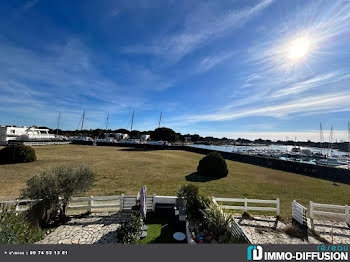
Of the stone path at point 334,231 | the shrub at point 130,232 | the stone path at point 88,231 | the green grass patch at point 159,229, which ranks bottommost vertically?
the stone path at point 88,231

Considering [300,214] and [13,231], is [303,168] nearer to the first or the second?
[300,214]

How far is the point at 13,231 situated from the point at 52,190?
2.08 metres

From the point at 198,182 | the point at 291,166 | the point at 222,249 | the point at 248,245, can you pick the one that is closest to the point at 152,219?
the point at 222,249

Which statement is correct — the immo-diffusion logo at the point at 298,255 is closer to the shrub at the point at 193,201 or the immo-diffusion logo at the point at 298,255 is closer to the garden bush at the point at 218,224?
the garden bush at the point at 218,224

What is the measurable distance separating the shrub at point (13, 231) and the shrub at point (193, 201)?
5.66 metres

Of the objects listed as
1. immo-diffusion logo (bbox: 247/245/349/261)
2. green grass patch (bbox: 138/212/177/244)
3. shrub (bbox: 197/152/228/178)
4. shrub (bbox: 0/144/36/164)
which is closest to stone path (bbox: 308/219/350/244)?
immo-diffusion logo (bbox: 247/245/349/261)

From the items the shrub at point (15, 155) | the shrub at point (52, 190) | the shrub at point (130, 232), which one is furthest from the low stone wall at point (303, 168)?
the shrub at point (15, 155)

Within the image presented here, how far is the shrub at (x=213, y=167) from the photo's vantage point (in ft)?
48.0

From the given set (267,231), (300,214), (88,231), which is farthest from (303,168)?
(88,231)

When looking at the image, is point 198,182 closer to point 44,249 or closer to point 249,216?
point 249,216

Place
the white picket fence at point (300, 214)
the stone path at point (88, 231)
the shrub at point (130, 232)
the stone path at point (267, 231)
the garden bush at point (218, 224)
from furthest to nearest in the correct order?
the white picket fence at point (300, 214)
the stone path at point (267, 231)
the stone path at point (88, 231)
the garden bush at point (218, 224)
the shrub at point (130, 232)

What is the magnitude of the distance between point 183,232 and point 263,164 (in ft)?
68.5

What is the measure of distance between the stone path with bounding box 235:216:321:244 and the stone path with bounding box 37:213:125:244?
17.8 ft

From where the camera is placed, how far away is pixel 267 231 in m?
5.82
